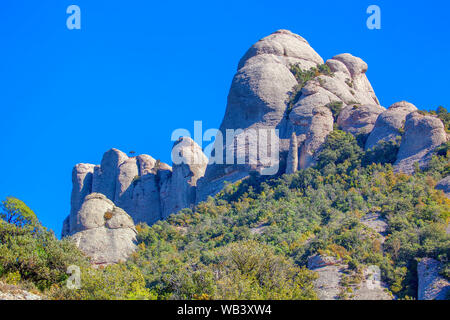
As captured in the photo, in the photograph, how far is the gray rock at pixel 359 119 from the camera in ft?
171

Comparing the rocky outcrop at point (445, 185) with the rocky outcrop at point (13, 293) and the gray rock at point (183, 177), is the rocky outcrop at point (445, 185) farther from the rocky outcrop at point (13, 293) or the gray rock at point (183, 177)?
the rocky outcrop at point (13, 293)

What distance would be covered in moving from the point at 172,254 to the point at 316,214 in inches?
382

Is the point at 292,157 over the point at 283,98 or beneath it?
beneath

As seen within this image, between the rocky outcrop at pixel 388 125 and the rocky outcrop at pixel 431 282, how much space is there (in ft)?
62.3

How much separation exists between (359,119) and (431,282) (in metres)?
26.0

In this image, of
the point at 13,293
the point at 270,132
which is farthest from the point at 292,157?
the point at 13,293

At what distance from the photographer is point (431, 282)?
94.0 feet

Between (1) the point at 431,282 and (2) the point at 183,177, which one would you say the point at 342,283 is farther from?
(2) the point at 183,177

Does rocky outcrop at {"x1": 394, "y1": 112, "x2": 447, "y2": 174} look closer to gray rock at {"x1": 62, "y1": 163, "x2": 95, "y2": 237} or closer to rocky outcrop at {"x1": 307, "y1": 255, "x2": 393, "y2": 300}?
rocky outcrop at {"x1": 307, "y1": 255, "x2": 393, "y2": 300}

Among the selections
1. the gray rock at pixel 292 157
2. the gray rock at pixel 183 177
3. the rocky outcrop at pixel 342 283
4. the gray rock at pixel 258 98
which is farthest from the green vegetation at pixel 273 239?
the gray rock at pixel 183 177

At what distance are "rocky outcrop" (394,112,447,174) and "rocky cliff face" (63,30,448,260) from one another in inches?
2.7

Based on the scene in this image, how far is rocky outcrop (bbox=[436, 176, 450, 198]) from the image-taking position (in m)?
39.5

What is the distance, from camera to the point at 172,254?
41000 mm
